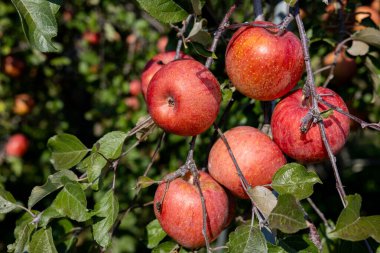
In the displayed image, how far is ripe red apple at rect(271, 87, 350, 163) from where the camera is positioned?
102cm

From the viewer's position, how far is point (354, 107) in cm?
203

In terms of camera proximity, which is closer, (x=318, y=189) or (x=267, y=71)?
(x=267, y=71)

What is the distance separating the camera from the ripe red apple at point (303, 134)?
102cm

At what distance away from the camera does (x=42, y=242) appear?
100 centimetres

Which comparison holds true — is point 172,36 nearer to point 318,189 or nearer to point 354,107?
point 354,107

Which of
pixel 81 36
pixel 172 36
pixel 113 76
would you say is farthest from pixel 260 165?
pixel 81 36

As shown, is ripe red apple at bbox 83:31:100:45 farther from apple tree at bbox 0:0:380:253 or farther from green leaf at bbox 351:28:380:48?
green leaf at bbox 351:28:380:48

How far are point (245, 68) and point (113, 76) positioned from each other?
6.26ft

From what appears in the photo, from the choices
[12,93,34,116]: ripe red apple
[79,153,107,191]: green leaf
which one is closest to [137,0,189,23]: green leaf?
[79,153,107,191]: green leaf

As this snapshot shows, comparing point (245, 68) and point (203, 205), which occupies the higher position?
point (245, 68)

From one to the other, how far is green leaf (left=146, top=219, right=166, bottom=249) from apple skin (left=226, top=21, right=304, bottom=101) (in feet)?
1.40

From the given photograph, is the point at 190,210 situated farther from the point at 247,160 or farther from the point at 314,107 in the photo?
the point at 314,107

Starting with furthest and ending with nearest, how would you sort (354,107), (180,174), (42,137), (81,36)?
(81,36), (42,137), (354,107), (180,174)

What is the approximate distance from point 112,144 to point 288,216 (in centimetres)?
47
